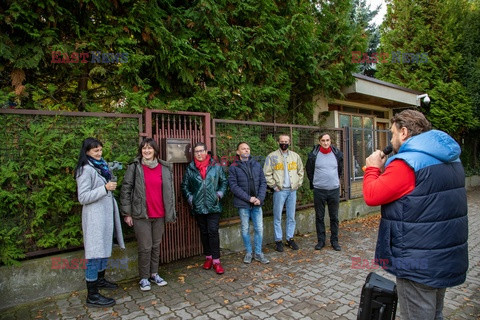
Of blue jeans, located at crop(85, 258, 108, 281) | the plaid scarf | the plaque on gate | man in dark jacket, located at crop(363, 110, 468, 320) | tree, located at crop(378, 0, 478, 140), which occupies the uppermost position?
tree, located at crop(378, 0, 478, 140)

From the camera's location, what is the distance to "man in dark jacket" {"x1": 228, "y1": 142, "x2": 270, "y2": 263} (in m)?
5.15

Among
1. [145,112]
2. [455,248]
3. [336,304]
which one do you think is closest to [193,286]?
[336,304]

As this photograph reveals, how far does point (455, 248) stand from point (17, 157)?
15.7ft

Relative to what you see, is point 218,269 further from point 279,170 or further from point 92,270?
point 279,170

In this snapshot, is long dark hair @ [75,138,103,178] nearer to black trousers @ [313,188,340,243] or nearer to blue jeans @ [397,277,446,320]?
blue jeans @ [397,277,446,320]

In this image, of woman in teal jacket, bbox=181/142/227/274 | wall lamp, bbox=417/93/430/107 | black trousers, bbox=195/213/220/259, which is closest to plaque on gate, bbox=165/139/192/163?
woman in teal jacket, bbox=181/142/227/274

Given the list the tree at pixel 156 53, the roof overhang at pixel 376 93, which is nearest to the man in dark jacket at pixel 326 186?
the tree at pixel 156 53

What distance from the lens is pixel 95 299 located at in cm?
378

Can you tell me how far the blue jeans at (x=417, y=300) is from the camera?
2.04 meters

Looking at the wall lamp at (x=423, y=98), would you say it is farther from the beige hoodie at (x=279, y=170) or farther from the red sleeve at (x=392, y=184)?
the red sleeve at (x=392, y=184)

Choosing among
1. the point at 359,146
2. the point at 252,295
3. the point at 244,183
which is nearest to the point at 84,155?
the point at 244,183

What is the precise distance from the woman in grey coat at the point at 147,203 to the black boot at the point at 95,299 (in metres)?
0.51

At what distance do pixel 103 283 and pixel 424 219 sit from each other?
406cm

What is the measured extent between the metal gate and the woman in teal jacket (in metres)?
0.50
